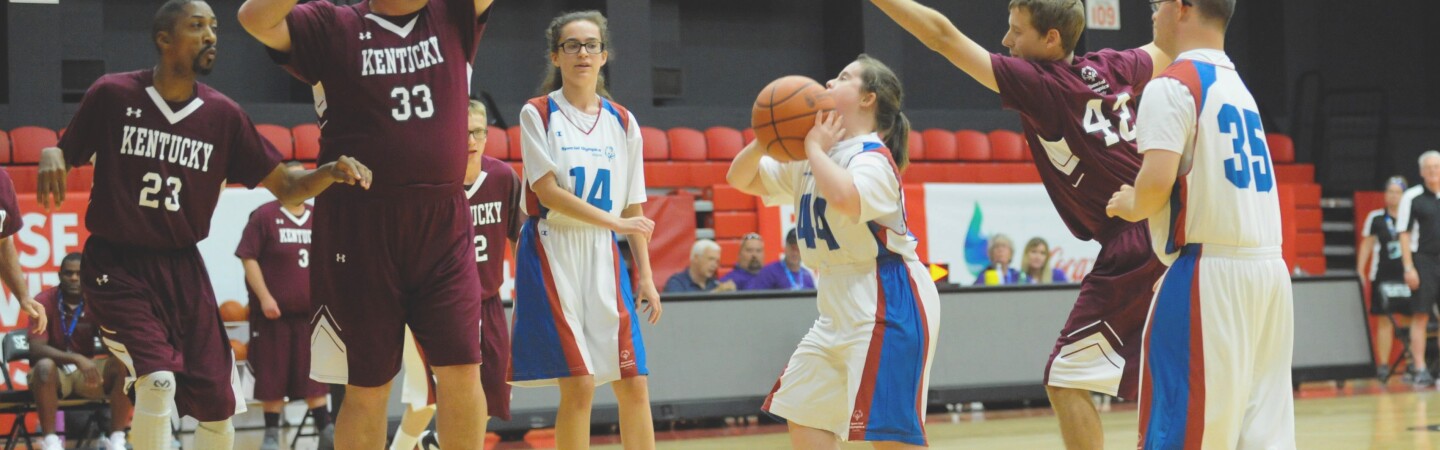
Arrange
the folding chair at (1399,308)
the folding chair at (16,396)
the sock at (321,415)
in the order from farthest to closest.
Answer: the folding chair at (1399,308) → the sock at (321,415) → the folding chair at (16,396)

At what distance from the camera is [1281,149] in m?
16.4

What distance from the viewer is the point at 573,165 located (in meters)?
5.02

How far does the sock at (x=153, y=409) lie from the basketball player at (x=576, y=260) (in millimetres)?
1161

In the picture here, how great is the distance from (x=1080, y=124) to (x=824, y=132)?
101 centimetres

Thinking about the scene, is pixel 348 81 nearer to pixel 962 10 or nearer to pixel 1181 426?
pixel 1181 426

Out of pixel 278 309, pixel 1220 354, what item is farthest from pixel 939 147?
pixel 1220 354

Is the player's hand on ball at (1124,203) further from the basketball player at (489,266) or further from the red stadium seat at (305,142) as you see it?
the red stadium seat at (305,142)

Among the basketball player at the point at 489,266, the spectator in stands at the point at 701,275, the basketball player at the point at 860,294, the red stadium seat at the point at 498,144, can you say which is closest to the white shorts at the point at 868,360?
the basketball player at the point at 860,294

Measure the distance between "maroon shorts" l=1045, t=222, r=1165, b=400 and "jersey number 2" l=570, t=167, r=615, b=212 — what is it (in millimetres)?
1700

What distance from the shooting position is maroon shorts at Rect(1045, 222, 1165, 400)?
4445mm

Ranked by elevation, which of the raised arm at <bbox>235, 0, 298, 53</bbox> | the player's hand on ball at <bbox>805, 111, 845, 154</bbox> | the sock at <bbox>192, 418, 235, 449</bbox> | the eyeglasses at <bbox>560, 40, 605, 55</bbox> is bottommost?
the sock at <bbox>192, 418, 235, 449</bbox>

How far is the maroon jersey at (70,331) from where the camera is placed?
837 cm

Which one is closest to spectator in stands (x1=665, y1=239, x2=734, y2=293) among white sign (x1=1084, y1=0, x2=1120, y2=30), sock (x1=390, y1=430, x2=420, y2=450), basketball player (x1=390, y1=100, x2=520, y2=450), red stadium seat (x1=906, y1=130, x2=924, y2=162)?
basketball player (x1=390, y1=100, x2=520, y2=450)

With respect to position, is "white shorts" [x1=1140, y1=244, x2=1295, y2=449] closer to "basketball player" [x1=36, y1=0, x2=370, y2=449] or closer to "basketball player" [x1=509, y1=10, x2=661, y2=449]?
"basketball player" [x1=509, y1=10, x2=661, y2=449]
